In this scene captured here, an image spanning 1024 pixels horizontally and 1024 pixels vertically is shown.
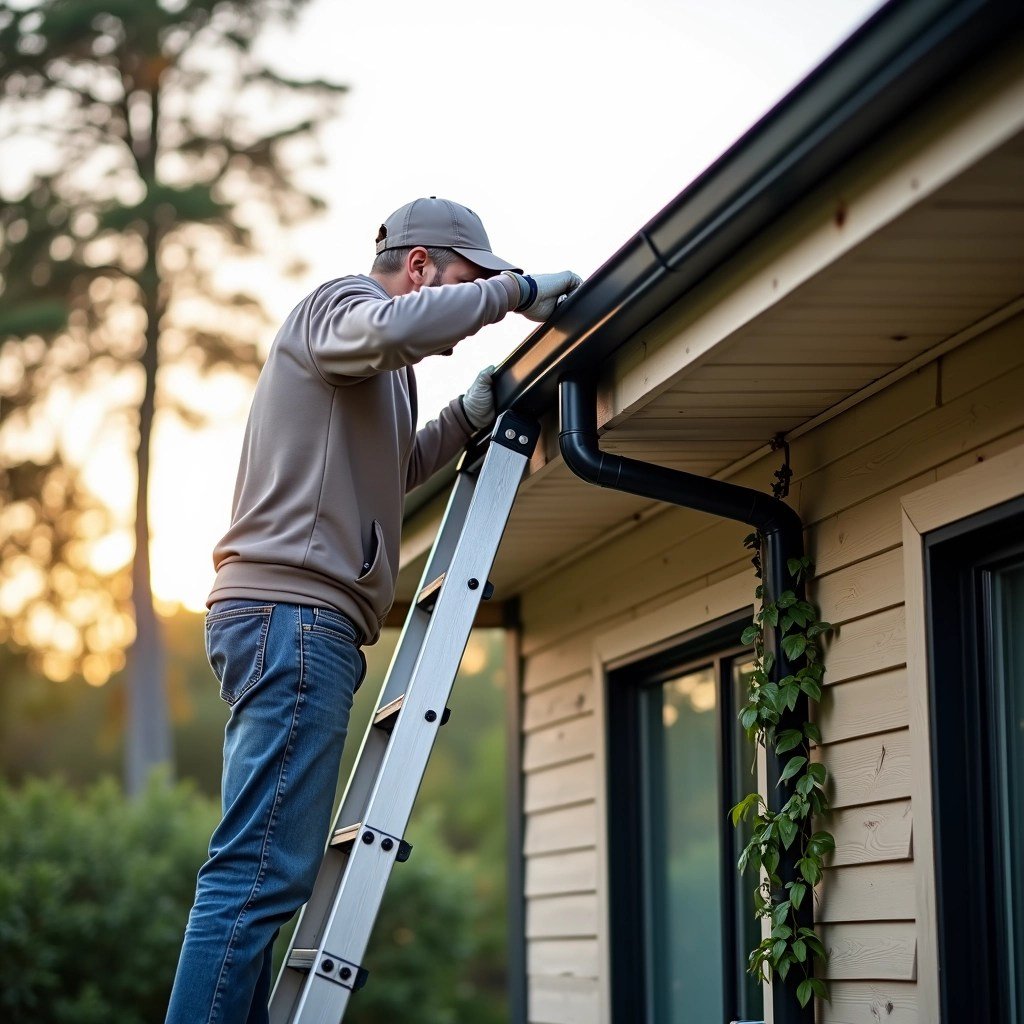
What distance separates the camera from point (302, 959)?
9.41 ft

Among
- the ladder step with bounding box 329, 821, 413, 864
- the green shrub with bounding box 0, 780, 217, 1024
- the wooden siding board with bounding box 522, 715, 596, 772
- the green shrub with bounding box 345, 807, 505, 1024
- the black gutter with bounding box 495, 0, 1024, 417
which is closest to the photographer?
the black gutter with bounding box 495, 0, 1024, 417

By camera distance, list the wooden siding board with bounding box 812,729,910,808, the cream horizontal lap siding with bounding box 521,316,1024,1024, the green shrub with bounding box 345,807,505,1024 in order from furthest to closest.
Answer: the green shrub with bounding box 345,807,505,1024
the wooden siding board with bounding box 812,729,910,808
the cream horizontal lap siding with bounding box 521,316,1024,1024

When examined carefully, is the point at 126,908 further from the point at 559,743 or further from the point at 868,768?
the point at 868,768

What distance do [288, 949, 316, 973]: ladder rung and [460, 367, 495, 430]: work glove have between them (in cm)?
137

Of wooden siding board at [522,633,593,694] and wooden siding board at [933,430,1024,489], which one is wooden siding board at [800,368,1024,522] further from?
wooden siding board at [522,633,593,694]

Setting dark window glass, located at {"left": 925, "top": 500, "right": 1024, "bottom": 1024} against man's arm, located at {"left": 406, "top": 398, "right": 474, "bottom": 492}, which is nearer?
dark window glass, located at {"left": 925, "top": 500, "right": 1024, "bottom": 1024}

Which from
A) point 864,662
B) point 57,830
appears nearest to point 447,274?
point 864,662

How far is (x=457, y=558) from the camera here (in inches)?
125

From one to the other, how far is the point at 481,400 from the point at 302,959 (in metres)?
1.43

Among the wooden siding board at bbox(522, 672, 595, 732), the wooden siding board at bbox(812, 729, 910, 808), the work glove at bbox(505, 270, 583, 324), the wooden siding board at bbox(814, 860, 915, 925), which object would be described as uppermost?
the work glove at bbox(505, 270, 583, 324)

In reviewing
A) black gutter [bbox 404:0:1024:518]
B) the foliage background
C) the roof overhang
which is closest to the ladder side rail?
the roof overhang

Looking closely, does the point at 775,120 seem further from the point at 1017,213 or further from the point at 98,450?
the point at 98,450

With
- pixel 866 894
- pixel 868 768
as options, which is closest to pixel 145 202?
pixel 868 768

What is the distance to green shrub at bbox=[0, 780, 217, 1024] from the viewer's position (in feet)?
34.1
